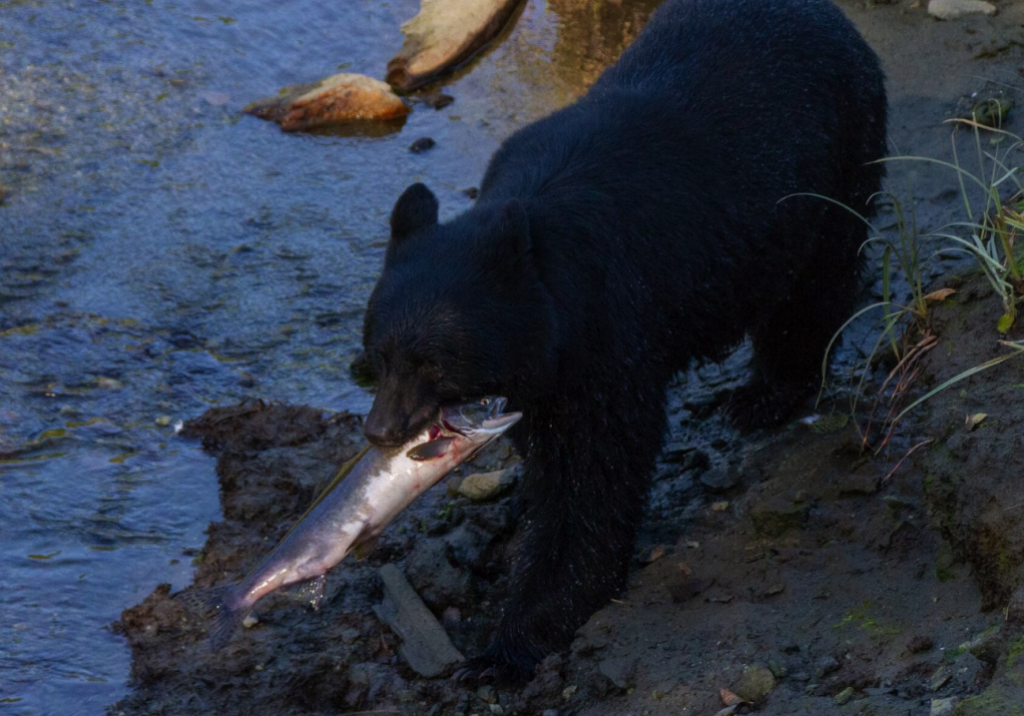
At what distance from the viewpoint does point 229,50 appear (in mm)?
10359

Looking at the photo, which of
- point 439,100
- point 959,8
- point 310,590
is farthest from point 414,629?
point 959,8

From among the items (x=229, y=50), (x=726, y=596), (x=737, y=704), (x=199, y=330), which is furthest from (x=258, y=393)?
(x=229, y=50)

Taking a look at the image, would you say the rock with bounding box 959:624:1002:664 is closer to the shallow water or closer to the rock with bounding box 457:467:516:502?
the rock with bounding box 457:467:516:502

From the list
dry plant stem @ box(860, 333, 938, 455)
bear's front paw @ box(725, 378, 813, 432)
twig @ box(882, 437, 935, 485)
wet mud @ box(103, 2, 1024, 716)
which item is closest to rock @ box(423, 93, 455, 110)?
wet mud @ box(103, 2, 1024, 716)

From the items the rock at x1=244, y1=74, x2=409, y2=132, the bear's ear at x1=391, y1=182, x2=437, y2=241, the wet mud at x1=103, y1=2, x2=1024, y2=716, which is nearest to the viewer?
the wet mud at x1=103, y1=2, x2=1024, y2=716

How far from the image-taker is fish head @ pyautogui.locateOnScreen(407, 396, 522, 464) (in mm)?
3877

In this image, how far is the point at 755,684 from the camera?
12.6 ft

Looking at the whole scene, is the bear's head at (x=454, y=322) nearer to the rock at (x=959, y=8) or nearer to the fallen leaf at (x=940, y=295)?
the fallen leaf at (x=940, y=295)

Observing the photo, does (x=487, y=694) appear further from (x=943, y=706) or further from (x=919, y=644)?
(x=943, y=706)

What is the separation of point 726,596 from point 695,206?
152cm

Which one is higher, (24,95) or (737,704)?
(24,95)

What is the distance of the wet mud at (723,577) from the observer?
3.79m

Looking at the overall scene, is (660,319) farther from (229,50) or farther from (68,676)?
(229,50)

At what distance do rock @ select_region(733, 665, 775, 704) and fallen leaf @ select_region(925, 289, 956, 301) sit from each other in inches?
84.9
